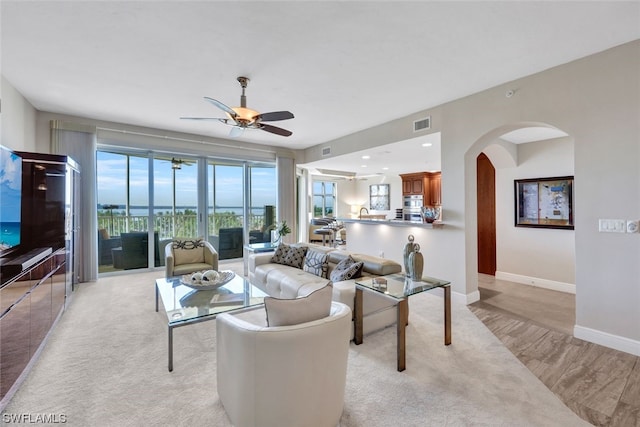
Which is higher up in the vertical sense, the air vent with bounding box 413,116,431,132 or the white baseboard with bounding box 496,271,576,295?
the air vent with bounding box 413,116,431,132

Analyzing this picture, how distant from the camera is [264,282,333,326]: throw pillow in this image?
1.52 metres

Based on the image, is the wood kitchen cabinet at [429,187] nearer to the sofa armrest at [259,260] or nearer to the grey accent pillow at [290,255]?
the grey accent pillow at [290,255]

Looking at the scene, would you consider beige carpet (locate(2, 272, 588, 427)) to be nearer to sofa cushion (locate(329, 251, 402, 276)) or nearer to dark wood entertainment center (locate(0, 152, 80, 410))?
dark wood entertainment center (locate(0, 152, 80, 410))

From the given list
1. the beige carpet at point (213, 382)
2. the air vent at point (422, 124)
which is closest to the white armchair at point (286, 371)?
the beige carpet at point (213, 382)

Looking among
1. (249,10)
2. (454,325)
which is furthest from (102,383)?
(454,325)

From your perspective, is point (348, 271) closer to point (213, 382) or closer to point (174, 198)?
point (213, 382)

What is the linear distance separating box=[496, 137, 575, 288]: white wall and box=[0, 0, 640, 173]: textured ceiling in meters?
2.02

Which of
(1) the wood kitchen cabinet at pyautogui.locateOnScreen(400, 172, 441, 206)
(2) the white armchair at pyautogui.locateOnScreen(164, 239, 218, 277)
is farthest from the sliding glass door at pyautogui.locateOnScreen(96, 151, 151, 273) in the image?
(1) the wood kitchen cabinet at pyautogui.locateOnScreen(400, 172, 441, 206)

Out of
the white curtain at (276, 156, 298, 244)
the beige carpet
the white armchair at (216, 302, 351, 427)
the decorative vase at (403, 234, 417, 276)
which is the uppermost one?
the white curtain at (276, 156, 298, 244)

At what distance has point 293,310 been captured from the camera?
1537mm

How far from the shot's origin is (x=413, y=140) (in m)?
4.53

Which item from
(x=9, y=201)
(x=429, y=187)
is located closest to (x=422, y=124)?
(x=429, y=187)

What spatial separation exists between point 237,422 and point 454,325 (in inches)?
96.1

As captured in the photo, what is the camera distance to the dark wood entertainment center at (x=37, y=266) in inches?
75.2
